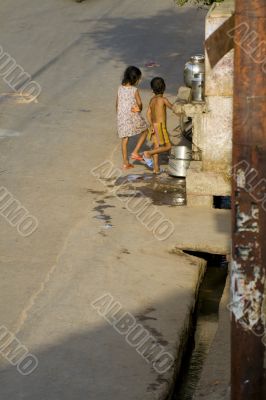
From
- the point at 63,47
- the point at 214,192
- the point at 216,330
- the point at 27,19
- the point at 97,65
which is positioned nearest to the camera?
the point at 216,330

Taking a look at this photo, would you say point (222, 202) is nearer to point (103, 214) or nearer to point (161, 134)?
point (161, 134)

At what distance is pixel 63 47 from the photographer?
62.0 ft

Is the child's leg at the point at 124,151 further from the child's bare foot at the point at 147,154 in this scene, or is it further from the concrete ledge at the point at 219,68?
the concrete ledge at the point at 219,68

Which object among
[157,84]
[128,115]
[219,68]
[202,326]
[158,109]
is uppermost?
[219,68]

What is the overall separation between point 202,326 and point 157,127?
11.6ft

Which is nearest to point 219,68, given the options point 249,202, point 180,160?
point 180,160

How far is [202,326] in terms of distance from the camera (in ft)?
28.4

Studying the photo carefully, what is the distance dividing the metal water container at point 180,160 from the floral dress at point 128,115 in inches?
27.6

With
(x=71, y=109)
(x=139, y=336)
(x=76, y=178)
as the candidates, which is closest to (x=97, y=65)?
(x=71, y=109)

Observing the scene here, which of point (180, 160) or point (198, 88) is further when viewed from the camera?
point (180, 160)

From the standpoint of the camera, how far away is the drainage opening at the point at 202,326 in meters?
7.61

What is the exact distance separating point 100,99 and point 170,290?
23.1 ft

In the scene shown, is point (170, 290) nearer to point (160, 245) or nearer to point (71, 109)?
point (160, 245)

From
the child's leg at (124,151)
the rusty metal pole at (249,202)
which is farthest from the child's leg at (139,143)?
the rusty metal pole at (249,202)
